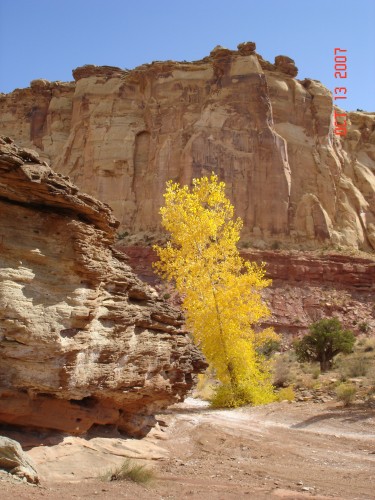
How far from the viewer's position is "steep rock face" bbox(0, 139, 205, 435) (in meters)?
7.65

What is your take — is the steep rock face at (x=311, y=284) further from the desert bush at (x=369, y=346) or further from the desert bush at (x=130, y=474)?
the desert bush at (x=130, y=474)

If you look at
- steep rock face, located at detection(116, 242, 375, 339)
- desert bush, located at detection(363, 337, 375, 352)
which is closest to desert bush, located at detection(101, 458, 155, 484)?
desert bush, located at detection(363, 337, 375, 352)

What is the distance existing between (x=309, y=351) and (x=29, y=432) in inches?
845

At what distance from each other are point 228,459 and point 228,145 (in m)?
40.6

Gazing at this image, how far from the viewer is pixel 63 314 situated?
316 inches

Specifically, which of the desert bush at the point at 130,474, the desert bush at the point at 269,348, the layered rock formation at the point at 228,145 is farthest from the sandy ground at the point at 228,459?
the layered rock formation at the point at 228,145

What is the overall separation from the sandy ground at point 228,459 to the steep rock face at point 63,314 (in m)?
0.60

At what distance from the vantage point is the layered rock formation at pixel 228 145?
47.2 metres

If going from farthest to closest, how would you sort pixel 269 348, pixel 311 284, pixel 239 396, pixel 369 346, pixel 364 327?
pixel 311 284 < pixel 364 327 < pixel 269 348 < pixel 369 346 < pixel 239 396

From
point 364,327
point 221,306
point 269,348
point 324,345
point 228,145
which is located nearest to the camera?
point 221,306

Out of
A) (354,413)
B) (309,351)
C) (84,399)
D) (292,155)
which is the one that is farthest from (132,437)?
(292,155)

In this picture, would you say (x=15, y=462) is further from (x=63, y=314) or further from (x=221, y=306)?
(x=221, y=306)

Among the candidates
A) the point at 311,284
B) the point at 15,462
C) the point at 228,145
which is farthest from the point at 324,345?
the point at 228,145

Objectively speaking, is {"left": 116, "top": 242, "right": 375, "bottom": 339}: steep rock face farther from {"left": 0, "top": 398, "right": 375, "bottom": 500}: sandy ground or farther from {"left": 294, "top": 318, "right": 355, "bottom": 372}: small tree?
{"left": 0, "top": 398, "right": 375, "bottom": 500}: sandy ground
